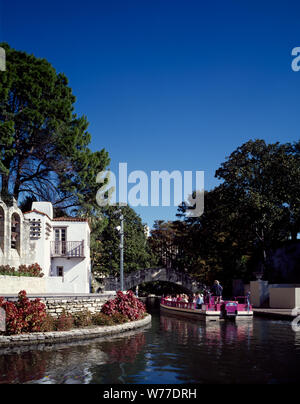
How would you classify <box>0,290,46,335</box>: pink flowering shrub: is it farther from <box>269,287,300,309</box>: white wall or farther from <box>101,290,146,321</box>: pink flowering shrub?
<box>269,287,300,309</box>: white wall

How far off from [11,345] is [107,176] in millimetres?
31784

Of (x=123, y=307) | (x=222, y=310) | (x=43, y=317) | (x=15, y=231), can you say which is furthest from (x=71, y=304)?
(x=15, y=231)

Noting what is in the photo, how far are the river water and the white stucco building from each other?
12.0m

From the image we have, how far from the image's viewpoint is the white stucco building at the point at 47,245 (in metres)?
33.0

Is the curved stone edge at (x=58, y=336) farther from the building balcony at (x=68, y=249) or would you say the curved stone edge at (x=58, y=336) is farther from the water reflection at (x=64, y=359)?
the building balcony at (x=68, y=249)

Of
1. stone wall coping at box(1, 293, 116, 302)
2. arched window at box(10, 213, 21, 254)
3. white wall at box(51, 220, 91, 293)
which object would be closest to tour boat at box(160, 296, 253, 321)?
stone wall coping at box(1, 293, 116, 302)

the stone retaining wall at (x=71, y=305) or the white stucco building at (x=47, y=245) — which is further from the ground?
the white stucco building at (x=47, y=245)

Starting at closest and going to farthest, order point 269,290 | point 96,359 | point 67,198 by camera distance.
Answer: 1. point 96,359
2. point 269,290
3. point 67,198

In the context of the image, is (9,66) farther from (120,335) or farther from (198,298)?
(120,335)

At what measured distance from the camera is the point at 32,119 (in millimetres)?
42562

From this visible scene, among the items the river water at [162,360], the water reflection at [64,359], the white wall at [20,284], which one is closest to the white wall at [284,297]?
the river water at [162,360]

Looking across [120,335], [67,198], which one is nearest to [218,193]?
[67,198]

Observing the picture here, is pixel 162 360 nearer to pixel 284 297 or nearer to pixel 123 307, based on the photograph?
pixel 123 307

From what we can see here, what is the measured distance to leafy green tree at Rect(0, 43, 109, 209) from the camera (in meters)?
42.8
